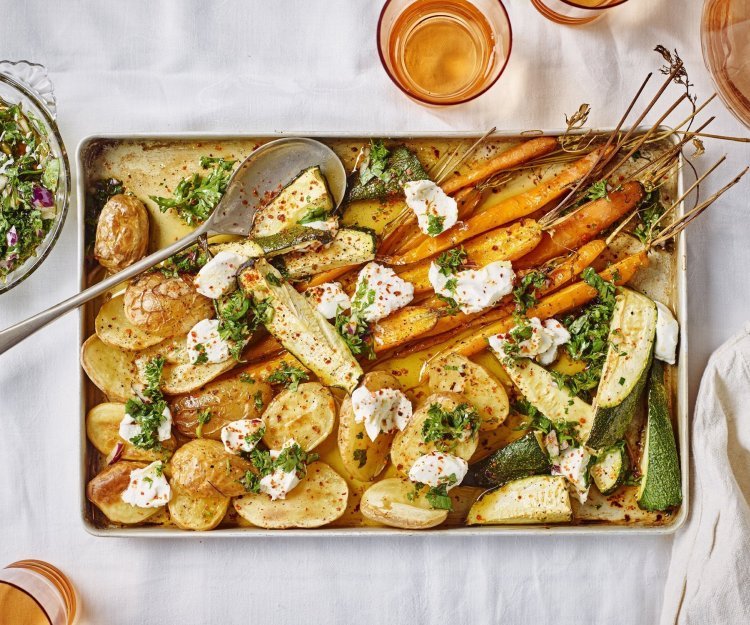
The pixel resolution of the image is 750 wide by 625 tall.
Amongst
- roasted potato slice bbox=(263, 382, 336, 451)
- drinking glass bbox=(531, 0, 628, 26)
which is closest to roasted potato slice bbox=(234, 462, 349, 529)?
roasted potato slice bbox=(263, 382, 336, 451)

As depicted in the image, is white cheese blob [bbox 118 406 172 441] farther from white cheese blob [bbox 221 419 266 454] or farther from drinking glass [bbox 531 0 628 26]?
drinking glass [bbox 531 0 628 26]

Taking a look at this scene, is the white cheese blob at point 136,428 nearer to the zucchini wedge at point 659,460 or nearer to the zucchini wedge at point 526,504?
the zucchini wedge at point 526,504

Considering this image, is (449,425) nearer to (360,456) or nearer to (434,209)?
(360,456)

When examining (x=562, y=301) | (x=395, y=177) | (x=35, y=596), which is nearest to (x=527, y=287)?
(x=562, y=301)

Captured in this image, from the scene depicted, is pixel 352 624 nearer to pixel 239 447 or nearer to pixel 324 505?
pixel 324 505

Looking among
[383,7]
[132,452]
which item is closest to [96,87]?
[383,7]

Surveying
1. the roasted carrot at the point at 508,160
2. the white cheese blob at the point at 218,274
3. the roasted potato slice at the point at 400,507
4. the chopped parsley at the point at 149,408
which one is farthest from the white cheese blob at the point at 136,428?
the roasted carrot at the point at 508,160
